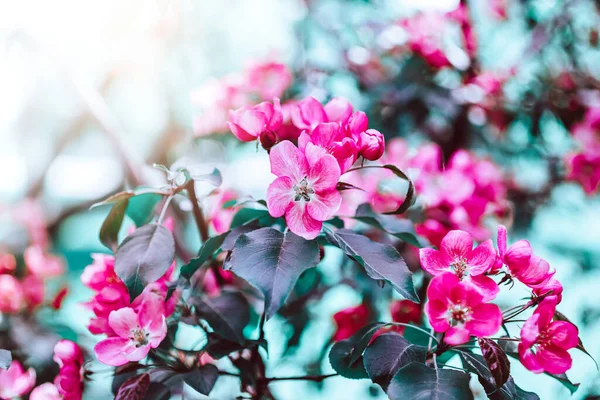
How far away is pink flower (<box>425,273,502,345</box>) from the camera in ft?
1.91

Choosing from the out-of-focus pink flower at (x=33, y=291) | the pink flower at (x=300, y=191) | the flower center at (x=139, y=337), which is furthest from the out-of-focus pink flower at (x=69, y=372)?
the out-of-focus pink flower at (x=33, y=291)

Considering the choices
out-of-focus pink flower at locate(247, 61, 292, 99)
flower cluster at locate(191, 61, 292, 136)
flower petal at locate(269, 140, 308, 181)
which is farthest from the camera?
out-of-focus pink flower at locate(247, 61, 292, 99)

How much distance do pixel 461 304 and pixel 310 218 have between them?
0.20 meters

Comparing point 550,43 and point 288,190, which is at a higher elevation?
point 288,190

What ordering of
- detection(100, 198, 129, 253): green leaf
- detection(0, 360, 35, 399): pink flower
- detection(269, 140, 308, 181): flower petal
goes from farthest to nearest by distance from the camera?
1. detection(0, 360, 35, 399): pink flower
2. detection(100, 198, 129, 253): green leaf
3. detection(269, 140, 308, 181): flower petal

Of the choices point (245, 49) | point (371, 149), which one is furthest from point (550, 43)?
point (371, 149)

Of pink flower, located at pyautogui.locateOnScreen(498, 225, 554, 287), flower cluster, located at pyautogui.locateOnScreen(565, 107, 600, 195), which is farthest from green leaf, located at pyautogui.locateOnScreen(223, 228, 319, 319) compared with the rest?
flower cluster, located at pyautogui.locateOnScreen(565, 107, 600, 195)

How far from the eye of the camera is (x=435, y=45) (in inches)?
61.6

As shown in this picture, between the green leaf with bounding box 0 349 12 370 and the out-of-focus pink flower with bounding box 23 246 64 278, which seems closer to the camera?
the green leaf with bounding box 0 349 12 370

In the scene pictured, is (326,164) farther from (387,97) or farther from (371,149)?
(387,97)

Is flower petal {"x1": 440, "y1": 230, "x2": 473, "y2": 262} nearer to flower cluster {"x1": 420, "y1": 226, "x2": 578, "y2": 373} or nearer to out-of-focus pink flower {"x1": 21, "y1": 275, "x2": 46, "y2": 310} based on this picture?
flower cluster {"x1": 420, "y1": 226, "x2": 578, "y2": 373}

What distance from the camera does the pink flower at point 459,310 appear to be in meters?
0.58

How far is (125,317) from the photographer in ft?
2.26

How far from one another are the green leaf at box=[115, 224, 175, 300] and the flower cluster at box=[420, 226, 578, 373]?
32cm
